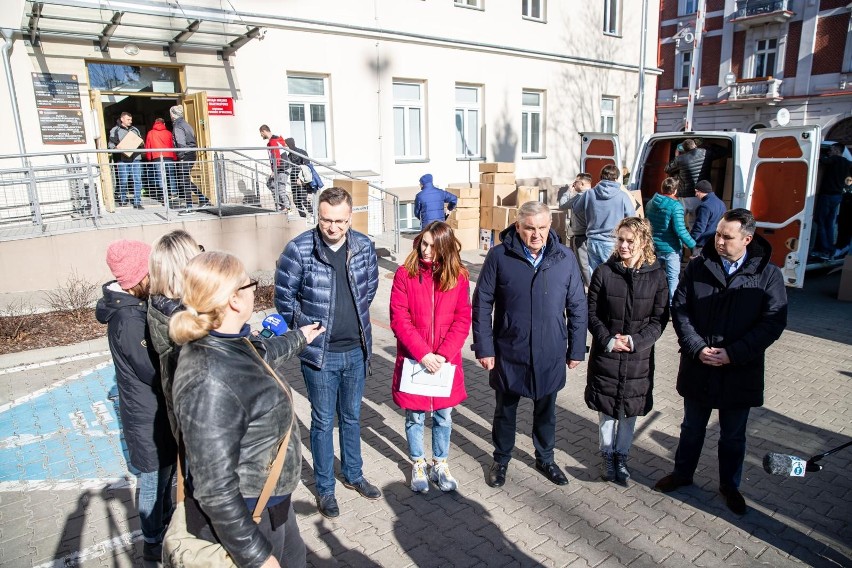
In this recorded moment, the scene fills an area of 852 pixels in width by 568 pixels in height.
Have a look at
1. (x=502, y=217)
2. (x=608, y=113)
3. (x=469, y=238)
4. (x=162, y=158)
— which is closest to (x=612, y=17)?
(x=608, y=113)

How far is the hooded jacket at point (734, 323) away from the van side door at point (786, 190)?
5128mm

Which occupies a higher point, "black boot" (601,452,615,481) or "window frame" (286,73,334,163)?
"window frame" (286,73,334,163)

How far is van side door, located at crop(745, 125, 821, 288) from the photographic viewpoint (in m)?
7.63

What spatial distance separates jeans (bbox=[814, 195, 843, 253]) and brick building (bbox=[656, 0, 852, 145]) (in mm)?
21636

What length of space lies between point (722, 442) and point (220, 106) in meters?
10.8

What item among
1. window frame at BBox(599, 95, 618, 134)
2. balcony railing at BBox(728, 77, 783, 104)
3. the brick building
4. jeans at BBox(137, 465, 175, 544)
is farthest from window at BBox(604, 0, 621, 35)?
jeans at BBox(137, 465, 175, 544)

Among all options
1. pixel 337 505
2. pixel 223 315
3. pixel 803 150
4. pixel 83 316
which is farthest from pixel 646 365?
pixel 83 316

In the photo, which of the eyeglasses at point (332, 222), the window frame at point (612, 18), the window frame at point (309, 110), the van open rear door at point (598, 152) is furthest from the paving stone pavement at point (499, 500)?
the window frame at point (612, 18)

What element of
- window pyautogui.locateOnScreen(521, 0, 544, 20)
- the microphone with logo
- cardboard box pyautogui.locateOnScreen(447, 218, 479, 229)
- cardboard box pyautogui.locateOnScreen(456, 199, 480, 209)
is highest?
window pyautogui.locateOnScreen(521, 0, 544, 20)

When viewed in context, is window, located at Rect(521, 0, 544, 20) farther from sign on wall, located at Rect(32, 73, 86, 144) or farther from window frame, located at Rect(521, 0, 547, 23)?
sign on wall, located at Rect(32, 73, 86, 144)

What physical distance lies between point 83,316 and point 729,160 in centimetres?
1014

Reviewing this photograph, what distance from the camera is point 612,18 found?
19438 mm

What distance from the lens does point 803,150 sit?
301 inches

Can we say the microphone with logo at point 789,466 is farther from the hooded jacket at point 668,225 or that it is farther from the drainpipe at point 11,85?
the drainpipe at point 11,85
